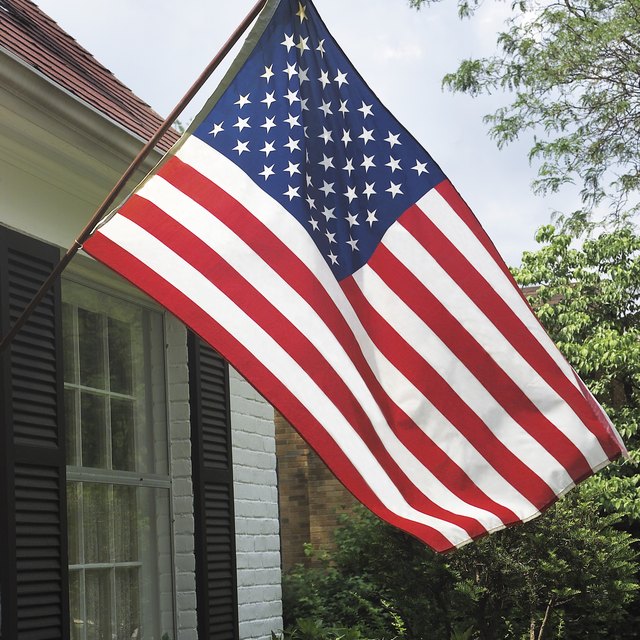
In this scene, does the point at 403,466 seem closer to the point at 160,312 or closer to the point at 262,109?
the point at 262,109

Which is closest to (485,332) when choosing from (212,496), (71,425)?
(71,425)

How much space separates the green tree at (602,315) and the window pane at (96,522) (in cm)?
909

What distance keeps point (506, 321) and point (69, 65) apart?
363 centimetres

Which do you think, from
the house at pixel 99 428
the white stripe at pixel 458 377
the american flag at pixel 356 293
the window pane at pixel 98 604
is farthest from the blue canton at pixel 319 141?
the window pane at pixel 98 604

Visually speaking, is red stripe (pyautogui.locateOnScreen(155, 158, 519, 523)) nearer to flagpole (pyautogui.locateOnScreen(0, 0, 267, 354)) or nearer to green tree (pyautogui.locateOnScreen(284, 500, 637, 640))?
flagpole (pyautogui.locateOnScreen(0, 0, 267, 354))

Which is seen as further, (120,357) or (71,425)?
(120,357)

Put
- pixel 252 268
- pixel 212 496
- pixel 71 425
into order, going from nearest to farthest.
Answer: pixel 252 268 → pixel 71 425 → pixel 212 496

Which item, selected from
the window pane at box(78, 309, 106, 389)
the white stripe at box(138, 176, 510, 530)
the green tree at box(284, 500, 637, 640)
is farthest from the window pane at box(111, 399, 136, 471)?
the green tree at box(284, 500, 637, 640)

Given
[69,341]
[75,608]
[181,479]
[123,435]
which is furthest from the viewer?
[181,479]

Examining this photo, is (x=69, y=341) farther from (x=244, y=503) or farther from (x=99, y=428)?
(x=244, y=503)

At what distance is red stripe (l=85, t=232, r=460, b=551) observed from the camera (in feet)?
10.9

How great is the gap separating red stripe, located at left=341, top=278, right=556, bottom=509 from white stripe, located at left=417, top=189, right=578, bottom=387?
0.37 meters

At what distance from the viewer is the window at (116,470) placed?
224 inches

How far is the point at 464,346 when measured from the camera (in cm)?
387
